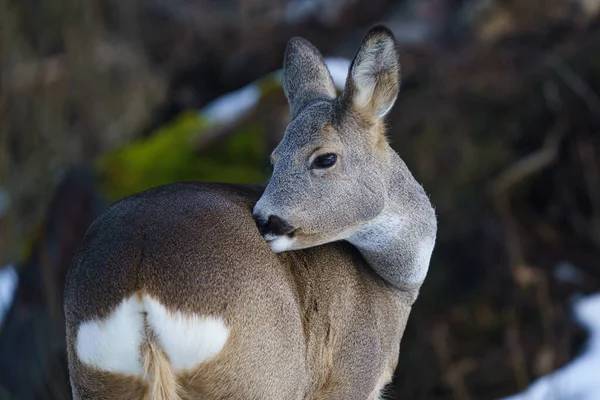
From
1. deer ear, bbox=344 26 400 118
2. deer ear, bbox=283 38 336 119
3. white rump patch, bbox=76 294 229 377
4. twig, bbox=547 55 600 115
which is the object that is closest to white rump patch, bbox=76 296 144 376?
white rump patch, bbox=76 294 229 377

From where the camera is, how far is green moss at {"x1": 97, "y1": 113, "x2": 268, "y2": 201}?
8.53m

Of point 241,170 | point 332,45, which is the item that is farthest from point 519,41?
point 241,170

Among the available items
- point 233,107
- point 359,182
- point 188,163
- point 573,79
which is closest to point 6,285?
point 188,163

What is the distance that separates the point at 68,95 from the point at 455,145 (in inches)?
214

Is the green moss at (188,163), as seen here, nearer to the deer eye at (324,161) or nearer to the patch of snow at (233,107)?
the patch of snow at (233,107)

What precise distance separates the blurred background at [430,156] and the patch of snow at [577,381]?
0.14m

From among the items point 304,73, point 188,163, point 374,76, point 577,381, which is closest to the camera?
point 374,76

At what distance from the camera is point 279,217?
13.6 ft

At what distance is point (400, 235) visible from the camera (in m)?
4.68

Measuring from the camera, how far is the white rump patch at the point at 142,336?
3.50m

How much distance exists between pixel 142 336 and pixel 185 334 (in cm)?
15

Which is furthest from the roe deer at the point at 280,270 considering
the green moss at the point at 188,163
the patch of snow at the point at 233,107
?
the patch of snow at the point at 233,107

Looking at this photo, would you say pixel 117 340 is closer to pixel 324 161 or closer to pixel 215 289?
pixel 215 289

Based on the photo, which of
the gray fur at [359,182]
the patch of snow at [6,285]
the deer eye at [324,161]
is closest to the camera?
the gray fur at [359,182]
